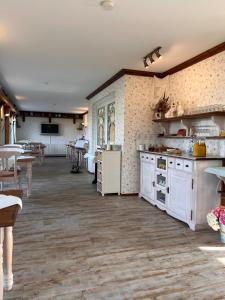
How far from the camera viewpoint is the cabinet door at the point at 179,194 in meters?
3.23

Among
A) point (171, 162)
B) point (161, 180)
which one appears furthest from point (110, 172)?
point (171, 162)

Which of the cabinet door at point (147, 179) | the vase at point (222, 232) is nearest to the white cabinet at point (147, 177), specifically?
the cabinet door at point (147, 179)

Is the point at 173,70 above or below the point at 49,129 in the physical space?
above

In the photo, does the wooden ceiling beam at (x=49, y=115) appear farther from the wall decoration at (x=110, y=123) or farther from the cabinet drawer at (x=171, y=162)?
the cabinet drawer at (x=171, y=162)

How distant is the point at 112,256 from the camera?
2.43 metres

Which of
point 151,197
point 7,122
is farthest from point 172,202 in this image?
point 7,122

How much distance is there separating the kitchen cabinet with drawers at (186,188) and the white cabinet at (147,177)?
0.47 feet

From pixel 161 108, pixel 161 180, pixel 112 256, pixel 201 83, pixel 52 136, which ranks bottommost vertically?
pixel 112 256

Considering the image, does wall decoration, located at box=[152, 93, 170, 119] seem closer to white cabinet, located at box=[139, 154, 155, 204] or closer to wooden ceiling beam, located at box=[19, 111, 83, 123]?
white cabinet, located at box=[139, 154, 155, 204]

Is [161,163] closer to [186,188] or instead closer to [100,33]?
[186,188]

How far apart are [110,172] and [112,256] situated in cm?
257

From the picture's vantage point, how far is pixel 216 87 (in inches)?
141

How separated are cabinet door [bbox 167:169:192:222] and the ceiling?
1829mm

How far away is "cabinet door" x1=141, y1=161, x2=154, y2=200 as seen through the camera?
14.2ft
